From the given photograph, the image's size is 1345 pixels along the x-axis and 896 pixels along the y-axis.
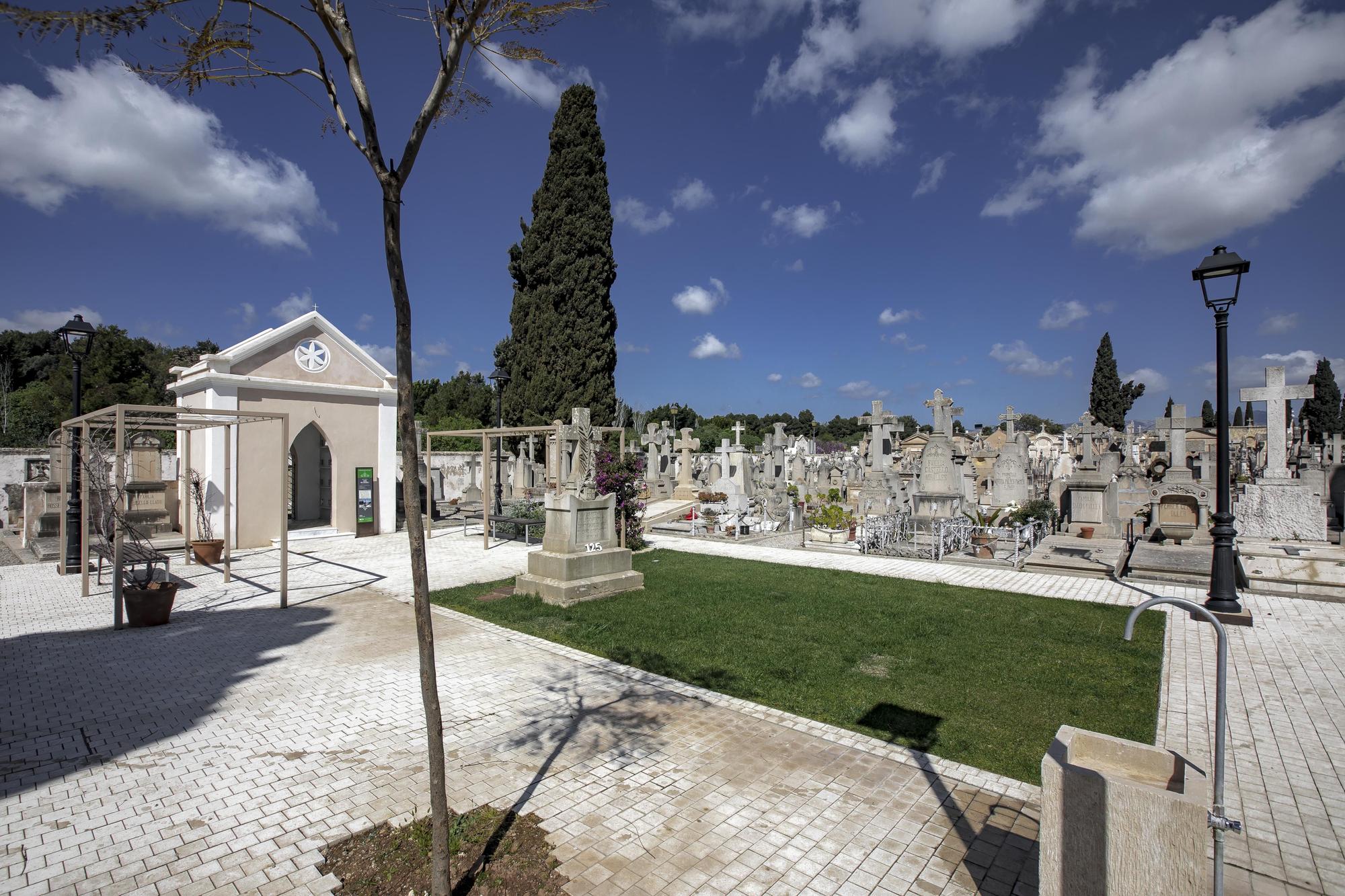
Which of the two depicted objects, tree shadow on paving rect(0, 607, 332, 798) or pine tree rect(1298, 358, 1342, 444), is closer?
A: tree shadow on paving rect(0, 607, 332, 798)

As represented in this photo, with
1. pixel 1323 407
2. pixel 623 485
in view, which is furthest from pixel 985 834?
pixel 1323 407

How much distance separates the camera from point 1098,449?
122 feet

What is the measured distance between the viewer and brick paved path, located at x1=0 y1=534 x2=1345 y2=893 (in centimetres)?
347

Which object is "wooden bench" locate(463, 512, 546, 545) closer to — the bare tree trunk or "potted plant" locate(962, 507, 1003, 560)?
"potted plant" locate(962, 507, 1003, 560)

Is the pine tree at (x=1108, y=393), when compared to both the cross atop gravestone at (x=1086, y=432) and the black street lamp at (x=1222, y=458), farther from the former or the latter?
the black street lamp at (x=1222, y=458)

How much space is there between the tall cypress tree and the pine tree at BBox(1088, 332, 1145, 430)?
48887 millimetres

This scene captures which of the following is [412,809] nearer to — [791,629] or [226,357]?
[791,629]

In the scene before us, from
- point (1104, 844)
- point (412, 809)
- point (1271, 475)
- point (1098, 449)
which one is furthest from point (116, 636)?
point (1098, 449)

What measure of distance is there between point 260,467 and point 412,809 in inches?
572

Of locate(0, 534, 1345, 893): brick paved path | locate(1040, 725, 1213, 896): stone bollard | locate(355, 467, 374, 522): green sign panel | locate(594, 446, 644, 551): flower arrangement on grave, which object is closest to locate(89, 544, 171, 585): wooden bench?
locate(0, 534, 1345, 893): brick paved path

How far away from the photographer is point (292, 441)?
19125 mm

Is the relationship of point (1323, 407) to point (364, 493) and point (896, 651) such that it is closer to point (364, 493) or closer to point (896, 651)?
point (896, 651)

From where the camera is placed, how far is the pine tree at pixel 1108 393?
5575 centimetres

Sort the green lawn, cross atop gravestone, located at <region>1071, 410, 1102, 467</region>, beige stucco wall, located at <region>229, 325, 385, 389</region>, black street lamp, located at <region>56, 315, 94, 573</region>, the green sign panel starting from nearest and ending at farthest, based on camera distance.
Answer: the green lawn, black street lamp, located at <region>56, 315, 94, 573</region>, beige stucco wall, located at <region>229, 325, 385, 389</region>, the green sign panel, cross atop gravestone, located at <region>1071, 410, 1102, 467</region>
